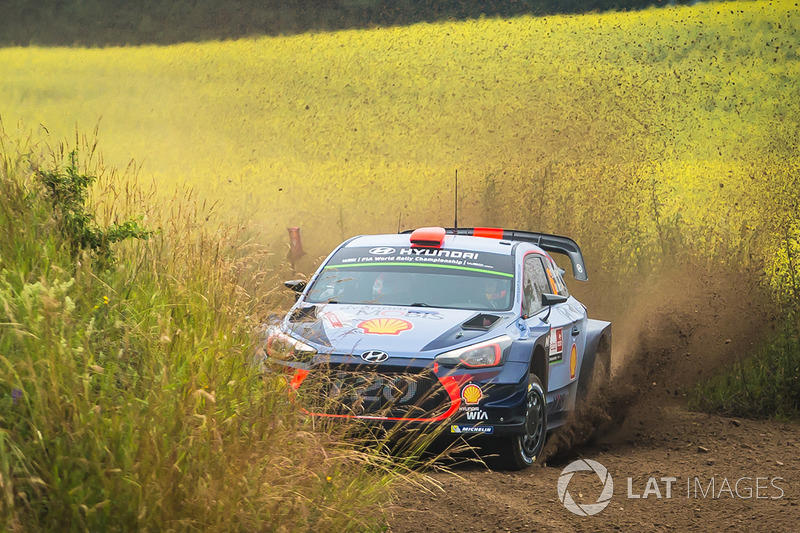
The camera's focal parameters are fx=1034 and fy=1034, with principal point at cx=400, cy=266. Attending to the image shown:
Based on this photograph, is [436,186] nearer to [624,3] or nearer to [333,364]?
[624,3]

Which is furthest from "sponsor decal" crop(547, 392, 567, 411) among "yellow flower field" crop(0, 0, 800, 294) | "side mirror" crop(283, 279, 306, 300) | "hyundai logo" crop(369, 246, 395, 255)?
"yellow flower field" crop(0, 0, 800, 294)

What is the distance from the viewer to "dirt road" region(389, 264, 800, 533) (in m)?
5.71

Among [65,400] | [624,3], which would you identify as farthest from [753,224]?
[65,400]

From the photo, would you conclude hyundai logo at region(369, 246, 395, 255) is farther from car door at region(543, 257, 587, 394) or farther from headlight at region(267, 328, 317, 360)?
headlight at region(267, 328, 317, 360)

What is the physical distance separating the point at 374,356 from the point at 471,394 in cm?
71

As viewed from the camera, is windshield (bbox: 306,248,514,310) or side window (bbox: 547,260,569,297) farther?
side window (bbox: 547,260,569,297)

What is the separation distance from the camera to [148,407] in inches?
161

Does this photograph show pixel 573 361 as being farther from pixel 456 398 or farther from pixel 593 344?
pixel 456 398

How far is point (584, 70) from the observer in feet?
96.8

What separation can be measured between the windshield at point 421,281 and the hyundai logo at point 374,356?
123 centimetres

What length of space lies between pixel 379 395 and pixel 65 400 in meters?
3.01

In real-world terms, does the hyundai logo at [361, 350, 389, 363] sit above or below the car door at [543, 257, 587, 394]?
above

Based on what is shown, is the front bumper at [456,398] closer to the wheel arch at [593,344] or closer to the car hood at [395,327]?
the car hood at [395,327]

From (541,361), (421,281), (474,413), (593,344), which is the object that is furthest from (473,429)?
(593,344)
